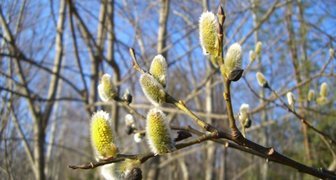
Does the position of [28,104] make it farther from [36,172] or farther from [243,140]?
[243,140]

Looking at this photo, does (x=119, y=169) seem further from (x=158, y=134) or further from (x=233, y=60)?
(x=233, y=60)

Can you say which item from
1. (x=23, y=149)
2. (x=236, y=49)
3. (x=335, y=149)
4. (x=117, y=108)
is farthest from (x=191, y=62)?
(x=236, y=49)

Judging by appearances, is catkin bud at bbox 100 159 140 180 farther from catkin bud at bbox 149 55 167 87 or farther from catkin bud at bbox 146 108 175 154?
catkin bud at bbox 149 55 167 87

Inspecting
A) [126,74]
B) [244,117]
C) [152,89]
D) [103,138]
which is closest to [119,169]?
[103,138]

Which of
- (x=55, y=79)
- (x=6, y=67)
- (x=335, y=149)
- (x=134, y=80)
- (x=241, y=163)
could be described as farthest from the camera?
(x=241, y=163)

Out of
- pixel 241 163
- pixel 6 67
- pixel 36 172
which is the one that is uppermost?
pixel 6 67

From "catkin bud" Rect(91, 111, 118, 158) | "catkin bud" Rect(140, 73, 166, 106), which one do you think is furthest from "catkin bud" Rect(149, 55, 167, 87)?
"catkin bud" Rect(91, 111, 118, 158)

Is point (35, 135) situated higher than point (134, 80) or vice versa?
point (134, 80)

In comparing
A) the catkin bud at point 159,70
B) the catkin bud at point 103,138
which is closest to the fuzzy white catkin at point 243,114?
the catkin bud at point 159,70
